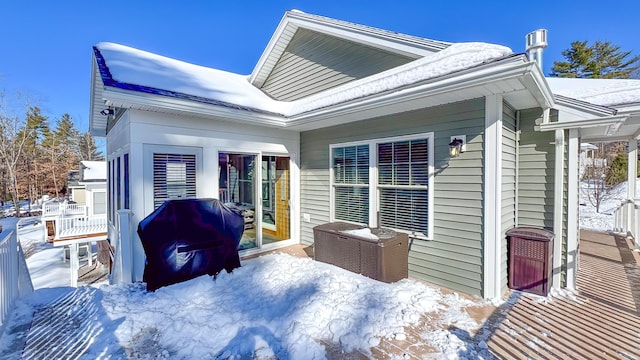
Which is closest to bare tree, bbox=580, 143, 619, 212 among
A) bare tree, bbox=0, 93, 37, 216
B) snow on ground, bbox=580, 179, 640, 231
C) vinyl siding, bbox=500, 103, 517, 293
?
snow on ground, bbox=580, 179, 640, 231

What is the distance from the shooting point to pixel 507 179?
3.66m

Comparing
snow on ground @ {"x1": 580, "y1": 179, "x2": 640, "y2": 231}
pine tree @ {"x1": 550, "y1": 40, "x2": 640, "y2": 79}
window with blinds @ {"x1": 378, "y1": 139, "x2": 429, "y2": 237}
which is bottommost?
snow on ground @ {"x1": 580, "y1": 179, "x2": 640, "y2": 231}

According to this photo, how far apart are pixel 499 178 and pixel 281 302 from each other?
308cm

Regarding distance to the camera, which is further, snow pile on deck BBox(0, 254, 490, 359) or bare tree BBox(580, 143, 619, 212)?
bare tree BBox(580, 143, 619, 212)

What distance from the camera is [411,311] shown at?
3.02 m

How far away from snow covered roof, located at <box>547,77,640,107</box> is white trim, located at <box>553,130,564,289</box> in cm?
193

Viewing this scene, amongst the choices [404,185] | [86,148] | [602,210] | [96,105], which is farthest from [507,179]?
[86,148]

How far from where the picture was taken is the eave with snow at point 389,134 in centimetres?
339

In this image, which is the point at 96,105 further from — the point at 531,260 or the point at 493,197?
the point at 531,260

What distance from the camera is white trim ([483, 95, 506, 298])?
3314mm

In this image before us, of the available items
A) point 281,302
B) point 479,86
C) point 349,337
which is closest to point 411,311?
point 349,337

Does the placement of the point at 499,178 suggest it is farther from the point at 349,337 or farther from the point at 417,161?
the point at 349,337

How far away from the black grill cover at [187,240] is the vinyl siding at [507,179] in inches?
147

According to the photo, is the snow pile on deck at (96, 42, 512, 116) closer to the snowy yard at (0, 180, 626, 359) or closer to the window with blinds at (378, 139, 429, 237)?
the window with blinds at (378, 139, 429, 237)
